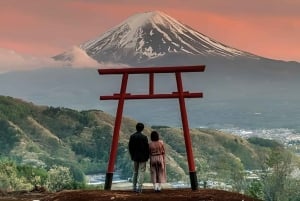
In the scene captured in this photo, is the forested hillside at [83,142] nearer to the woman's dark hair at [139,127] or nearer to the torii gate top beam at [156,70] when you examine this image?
the torii gate top beam at [156,70]

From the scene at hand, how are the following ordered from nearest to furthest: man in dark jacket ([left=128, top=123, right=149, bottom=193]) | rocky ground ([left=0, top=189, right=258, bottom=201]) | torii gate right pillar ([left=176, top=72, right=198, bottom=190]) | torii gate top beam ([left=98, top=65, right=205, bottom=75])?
1. rocky ground ([left=0, top=189, right=258, bottom=201])
2. man in dark jacket ([left=128, top=123, right=149, bottom=193])
3. torii gate right pillar ([left=176, top=72, right=198, bottom=190])
4. torii gate top beam ([left=98, top=65, right=205, bottom=75])

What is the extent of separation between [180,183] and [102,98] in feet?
376

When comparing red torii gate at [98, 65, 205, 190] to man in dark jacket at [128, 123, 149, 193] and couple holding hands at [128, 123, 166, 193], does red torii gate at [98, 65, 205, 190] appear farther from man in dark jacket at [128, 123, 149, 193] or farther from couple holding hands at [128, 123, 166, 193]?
man in dark jacket at [128, 123, 149, 193]

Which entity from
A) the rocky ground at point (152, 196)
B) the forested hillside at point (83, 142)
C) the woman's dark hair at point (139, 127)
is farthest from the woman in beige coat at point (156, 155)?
the forested hillside at point (83, 142)

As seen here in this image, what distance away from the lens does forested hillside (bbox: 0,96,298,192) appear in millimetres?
147375

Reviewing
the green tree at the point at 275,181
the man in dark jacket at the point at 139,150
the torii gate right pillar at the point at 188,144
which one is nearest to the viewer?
the man in dark jacket at the point at 139,150

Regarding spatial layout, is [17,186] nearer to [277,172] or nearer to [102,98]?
[277,172]

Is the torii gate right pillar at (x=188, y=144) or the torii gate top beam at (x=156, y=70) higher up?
the torii gate top beam at (x=156, y=70)

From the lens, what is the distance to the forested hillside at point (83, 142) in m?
147

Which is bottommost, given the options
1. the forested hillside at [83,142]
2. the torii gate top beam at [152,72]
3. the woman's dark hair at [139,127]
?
the woman's dark hair at [139,127]

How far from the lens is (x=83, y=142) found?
165m

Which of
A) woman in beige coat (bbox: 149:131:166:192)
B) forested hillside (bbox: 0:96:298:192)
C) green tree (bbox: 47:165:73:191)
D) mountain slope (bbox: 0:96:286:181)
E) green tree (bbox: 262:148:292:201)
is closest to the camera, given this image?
woman in beige coat (bbox: 149:131:166:192)

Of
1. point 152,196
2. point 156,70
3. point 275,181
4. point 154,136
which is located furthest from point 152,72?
point 275,181

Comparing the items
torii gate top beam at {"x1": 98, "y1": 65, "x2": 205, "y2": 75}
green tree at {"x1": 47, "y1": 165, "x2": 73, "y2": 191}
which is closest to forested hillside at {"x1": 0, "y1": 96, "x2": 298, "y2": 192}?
green tree at {"x1": 47, "y1": 165, "x2": 73, "y2": 191}
